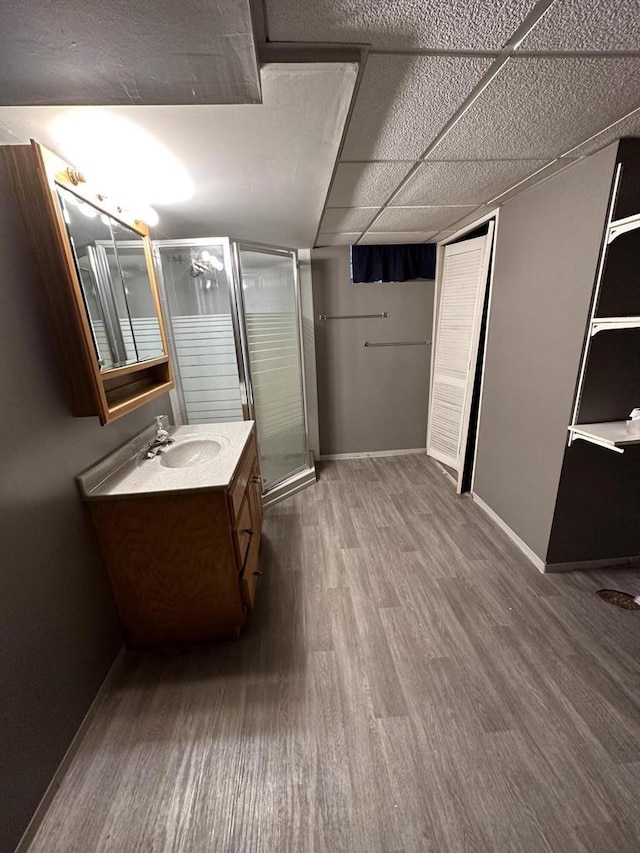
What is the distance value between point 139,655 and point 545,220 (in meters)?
3.00

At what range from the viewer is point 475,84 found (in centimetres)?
94

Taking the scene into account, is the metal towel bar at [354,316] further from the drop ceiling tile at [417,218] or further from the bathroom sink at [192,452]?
the bathroom sink at [192,452]

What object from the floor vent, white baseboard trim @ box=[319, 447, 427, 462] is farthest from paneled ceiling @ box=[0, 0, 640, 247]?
white baseboard trim @ box=[319, 447, 427, 462]

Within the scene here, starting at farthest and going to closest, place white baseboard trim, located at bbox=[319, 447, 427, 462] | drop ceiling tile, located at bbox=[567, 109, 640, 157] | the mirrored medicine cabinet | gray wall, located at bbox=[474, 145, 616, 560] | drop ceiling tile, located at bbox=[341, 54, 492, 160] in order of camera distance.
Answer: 1. white baseboard trim, located at bbox=[319, 447, 427, 462]
2. gray wall, located at bbox=[474, 145, 616, 560]
3. drop ceiling tile, located at bbox=[567, 109, 640, 157]
4. the mirrored medicine cabinet
5. drop ceiling tile, located at bbox=[341, 54, 492, 160]

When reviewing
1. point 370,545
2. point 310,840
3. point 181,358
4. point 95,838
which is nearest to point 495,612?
point 370,545

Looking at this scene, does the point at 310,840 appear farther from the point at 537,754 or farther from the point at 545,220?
the point at 545,220

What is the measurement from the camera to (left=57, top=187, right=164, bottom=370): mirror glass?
118 centimetres

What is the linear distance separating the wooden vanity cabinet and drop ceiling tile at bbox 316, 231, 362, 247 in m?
2.16

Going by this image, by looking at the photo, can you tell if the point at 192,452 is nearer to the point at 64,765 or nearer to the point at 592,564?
the point at 64,765

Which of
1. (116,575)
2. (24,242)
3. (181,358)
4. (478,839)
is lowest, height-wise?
(478,839)

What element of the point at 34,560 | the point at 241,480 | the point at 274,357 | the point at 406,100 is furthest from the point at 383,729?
the point at 274,357

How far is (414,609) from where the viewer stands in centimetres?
168

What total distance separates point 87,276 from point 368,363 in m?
2.52

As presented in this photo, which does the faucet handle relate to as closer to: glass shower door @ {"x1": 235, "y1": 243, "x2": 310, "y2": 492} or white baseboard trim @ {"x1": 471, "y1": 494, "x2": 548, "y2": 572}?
glass shower door @ {"x1": 235, "y1": 243, "x2": 310, "y2": 492}
